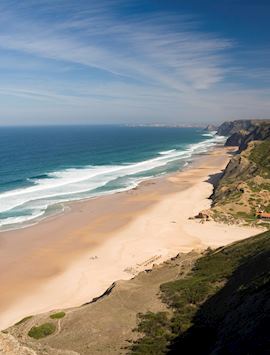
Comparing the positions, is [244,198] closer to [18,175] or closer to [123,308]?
[123,308]

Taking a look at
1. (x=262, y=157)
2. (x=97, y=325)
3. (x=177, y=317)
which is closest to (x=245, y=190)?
(x=262, y=157)

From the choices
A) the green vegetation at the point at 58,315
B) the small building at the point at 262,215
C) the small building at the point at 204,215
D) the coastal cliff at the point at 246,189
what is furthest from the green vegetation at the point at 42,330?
the small building at the point at 262,215

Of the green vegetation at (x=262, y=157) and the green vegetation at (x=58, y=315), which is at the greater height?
the green vegetation at (x=262, y=157)

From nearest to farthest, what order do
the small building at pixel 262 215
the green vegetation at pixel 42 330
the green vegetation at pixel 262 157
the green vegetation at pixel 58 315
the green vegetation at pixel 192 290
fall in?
the green vegetation at pixel 192 290 < the green vegetation at pixel 42 330 < the green vegetation at pixel 58 315 < the small building at pixel 262 215 < the green vegetation at pixel 262 157

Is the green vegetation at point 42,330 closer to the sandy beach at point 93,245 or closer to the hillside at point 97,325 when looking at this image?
the hillside at point 97,325

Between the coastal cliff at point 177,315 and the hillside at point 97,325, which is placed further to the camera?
the hillside at point 97,325

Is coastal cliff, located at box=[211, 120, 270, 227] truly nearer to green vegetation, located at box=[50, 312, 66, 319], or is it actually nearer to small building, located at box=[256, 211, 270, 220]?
small building, located at box=[256, 211, 270, 220]

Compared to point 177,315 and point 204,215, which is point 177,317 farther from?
point 204,215
